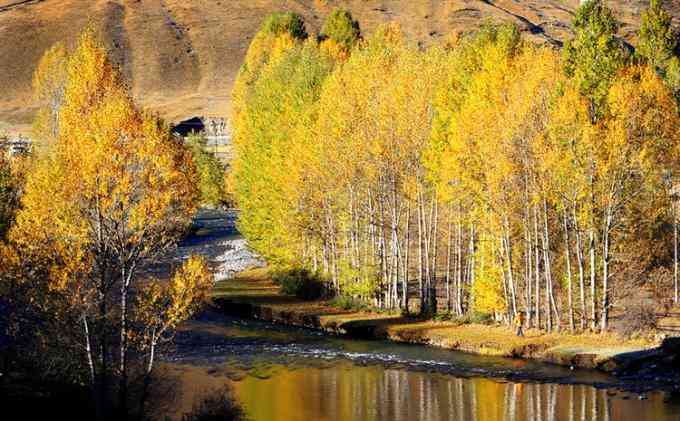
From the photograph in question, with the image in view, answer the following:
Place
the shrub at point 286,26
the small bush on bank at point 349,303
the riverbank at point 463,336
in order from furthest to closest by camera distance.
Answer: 1. the shrub at point 286,26
2. the small bush on bank at point 349,303
3. the riverbank at point 463,336

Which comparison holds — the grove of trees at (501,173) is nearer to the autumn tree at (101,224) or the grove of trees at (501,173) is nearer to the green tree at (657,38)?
the green tree at (657,38)

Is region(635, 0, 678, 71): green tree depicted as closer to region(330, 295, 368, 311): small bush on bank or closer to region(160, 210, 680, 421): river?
region(330, 295, 368, 311): small bush on bank

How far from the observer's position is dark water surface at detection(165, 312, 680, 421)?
3297 cm

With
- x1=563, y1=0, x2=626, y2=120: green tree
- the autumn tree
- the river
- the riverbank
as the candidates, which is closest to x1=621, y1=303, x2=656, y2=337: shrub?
the riverbank

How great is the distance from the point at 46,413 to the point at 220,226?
78491 mm

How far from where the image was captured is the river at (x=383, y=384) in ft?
108

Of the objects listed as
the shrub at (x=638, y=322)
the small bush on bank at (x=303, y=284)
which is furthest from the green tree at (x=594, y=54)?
the small bush on bank at (x=303, y=284)

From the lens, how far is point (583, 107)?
143 ft

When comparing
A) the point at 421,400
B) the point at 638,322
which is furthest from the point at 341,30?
the point at 421,400

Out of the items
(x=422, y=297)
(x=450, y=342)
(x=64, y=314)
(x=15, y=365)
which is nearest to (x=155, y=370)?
(x=15, y=365)

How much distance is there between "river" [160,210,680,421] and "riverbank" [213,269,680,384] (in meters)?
0.93

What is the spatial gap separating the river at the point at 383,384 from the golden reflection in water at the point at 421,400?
0.11ft

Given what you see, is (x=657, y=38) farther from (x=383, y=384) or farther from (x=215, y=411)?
(x=215, y=411)

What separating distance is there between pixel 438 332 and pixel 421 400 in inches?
487
